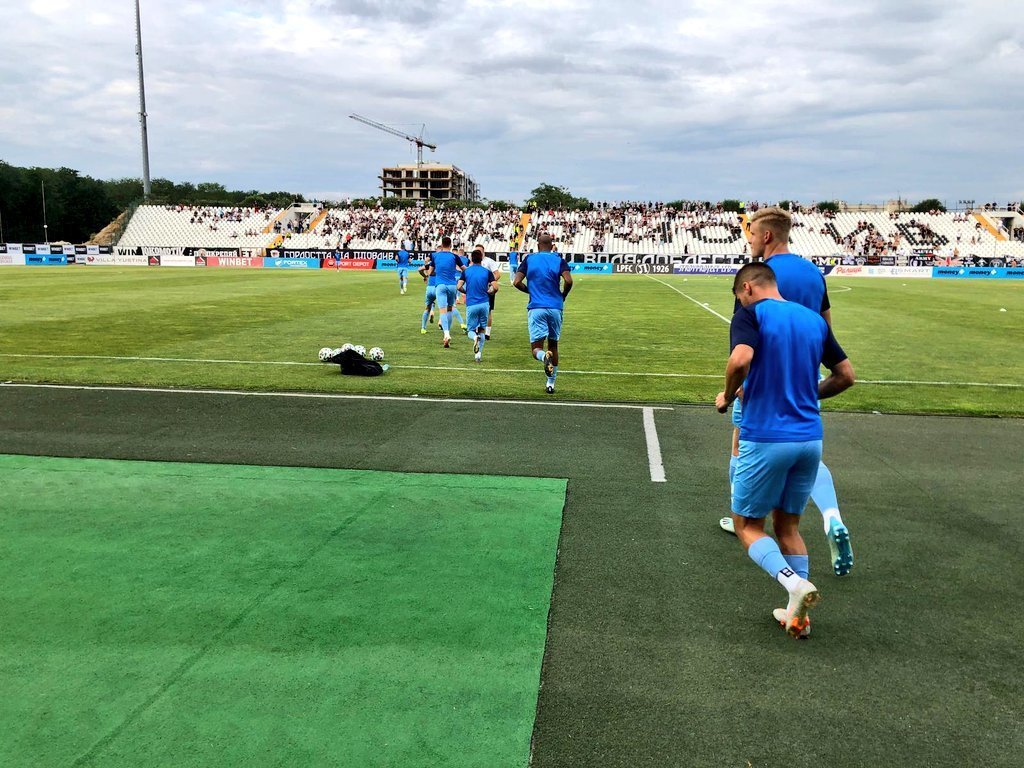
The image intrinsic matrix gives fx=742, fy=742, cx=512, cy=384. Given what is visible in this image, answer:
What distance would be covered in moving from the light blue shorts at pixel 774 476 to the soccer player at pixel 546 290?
20.8ft

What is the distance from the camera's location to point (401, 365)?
43.4 feet

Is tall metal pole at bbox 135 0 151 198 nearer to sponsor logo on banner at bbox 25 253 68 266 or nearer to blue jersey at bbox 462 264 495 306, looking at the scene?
sponsor logo on banner at bbox 25 253 68 266

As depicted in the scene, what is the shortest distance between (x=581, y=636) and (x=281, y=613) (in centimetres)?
171

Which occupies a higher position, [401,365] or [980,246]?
[980,246]

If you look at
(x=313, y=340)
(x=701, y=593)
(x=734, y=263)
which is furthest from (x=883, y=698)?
(x=734, y=263)

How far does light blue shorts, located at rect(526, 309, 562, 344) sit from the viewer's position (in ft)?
34.9

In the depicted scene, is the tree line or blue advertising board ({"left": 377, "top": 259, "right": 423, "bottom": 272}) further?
the tree line

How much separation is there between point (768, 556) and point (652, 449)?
149 inches

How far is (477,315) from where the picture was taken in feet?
45.5

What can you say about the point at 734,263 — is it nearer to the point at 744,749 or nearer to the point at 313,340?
the point at 313,340

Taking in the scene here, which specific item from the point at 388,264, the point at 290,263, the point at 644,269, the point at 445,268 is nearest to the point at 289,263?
the point at 290,263

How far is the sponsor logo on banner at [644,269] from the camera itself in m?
58.7

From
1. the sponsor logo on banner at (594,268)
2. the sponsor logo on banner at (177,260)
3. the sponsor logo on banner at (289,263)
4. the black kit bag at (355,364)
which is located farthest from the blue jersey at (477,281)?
the sponsor logo on banner at (177,260)

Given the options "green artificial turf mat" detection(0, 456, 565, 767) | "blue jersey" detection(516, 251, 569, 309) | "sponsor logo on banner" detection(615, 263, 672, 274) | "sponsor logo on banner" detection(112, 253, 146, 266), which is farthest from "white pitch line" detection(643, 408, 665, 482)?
"sponsor logo on banner" detection(112, 253, 146, 266)
